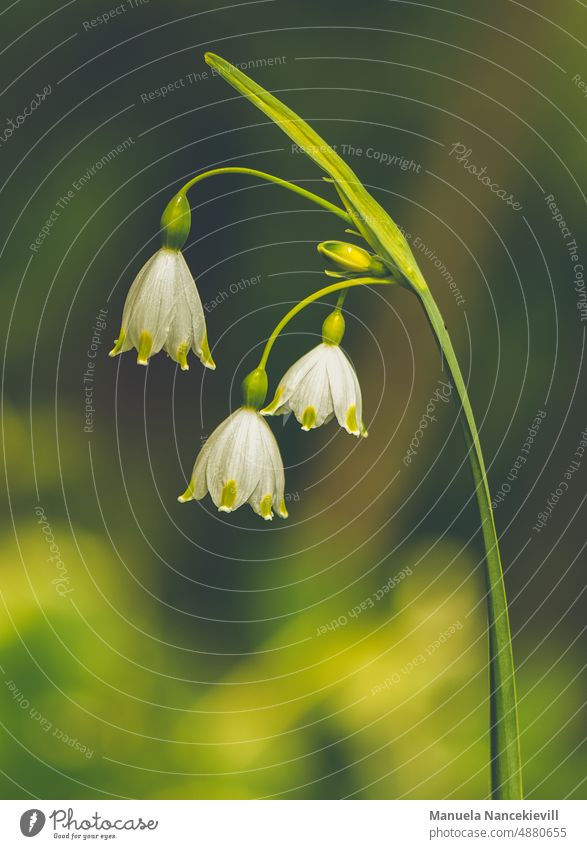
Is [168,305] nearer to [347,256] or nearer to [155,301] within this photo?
[155,301]

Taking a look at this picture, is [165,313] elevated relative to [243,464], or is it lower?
elevated

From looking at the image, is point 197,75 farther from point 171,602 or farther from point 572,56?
point 171,602

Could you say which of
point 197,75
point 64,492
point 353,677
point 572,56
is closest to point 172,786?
point 353,677

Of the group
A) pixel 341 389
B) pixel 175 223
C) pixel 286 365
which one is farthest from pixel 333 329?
pixel 286 365

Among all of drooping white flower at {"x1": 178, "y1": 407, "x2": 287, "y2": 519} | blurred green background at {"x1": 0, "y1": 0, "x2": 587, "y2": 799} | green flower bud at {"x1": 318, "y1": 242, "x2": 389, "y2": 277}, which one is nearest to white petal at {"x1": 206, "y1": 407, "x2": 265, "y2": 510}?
drooping white flower at {"x1": 178, "y1": 407, "x2": 287, "y2": 519}

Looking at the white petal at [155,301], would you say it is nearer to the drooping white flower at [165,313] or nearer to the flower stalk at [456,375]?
the drooping white flower at [165,313]

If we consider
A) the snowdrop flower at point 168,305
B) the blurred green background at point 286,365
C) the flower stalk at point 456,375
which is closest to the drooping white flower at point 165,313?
the snowdrop flower at point 168,305

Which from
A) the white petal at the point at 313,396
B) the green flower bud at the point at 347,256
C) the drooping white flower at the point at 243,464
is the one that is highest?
the green flower bud at the point at 347,256
